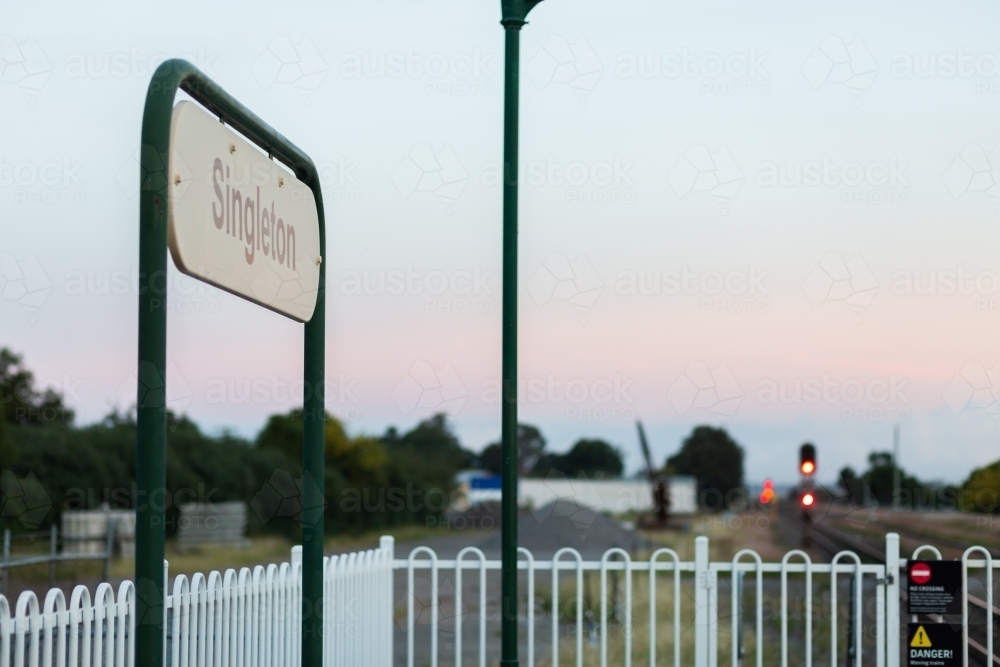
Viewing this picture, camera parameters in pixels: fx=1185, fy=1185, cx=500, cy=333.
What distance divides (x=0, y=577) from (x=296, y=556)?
37.0 feet

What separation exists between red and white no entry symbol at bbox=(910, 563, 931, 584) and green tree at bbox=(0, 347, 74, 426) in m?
35.2

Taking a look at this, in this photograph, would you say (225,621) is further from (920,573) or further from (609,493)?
(609,493)

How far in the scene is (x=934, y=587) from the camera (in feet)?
29.2

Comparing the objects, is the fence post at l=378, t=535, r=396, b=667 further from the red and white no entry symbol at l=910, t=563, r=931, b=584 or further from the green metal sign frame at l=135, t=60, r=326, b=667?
the green metal sign frame at l=135, t=60, r=326, b=667

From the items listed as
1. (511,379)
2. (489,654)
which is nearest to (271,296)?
(511,379)

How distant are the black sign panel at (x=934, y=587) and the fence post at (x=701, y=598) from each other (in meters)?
1.54

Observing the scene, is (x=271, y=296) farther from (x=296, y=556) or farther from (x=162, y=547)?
(x=296, y=556)

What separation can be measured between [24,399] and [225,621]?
123ft

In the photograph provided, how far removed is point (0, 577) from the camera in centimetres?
1761

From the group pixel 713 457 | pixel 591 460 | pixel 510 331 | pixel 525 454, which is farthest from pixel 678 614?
pixel 713 457

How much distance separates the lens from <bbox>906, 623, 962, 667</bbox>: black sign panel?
8.90 metres

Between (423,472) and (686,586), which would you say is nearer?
(686,586)

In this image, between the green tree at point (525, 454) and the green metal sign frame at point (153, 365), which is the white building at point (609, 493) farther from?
the green metal sign frame at point (153, 365)

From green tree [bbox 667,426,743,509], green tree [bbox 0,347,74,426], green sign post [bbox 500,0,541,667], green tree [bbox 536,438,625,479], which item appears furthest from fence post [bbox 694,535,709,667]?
green tree [bbox 667,426,743,509]
